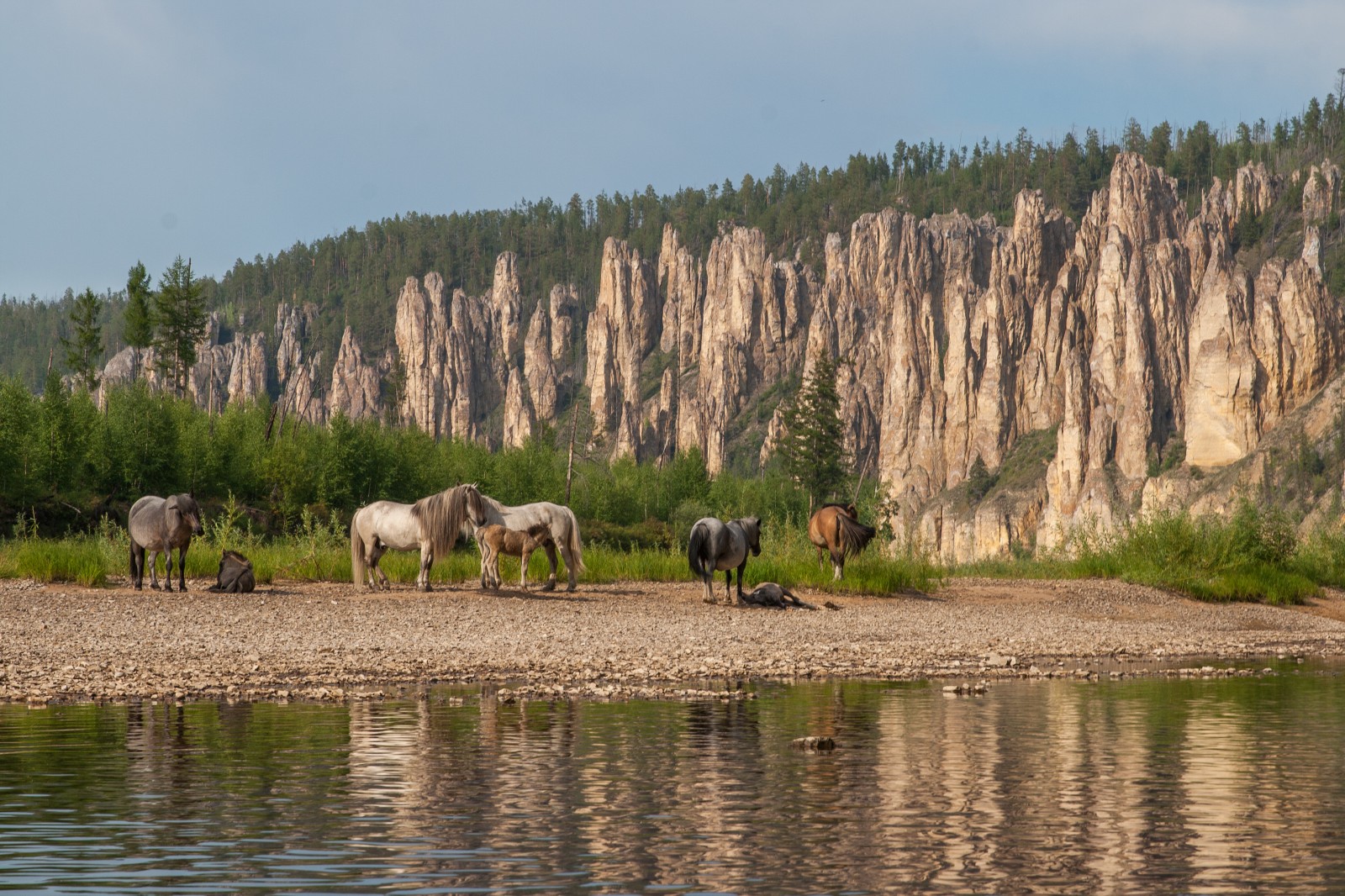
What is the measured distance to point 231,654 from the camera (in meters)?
16.8

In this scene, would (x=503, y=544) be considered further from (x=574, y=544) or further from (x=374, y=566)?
(x=374, y=566)

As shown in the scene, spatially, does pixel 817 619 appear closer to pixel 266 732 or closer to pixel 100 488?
pixel 266 732

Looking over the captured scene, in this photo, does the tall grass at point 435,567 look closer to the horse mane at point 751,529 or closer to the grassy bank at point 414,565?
the grassy bank at point 414,565

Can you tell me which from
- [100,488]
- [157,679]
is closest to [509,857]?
[157,679]

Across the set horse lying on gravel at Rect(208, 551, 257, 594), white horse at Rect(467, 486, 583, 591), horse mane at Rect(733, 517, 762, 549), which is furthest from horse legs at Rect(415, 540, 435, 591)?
horse mane at Rect(733, 517, 762, 549)

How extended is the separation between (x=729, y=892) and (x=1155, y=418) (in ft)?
499

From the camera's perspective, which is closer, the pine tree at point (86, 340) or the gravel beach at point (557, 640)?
the gravel beach at point (557, 640)

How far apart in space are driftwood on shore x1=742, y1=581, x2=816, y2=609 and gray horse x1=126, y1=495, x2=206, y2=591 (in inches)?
426

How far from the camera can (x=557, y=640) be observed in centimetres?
1964

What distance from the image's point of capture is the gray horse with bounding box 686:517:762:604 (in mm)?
26047

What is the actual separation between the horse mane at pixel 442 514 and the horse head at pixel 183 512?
4.12 m

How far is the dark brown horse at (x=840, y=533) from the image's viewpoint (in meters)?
29.9

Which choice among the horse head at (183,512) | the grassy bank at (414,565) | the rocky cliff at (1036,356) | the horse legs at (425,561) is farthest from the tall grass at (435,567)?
the rocky cliff at (1036,356)

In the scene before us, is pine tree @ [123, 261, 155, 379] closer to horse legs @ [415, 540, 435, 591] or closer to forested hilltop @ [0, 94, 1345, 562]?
forested hilltop @ [0, 94, 1345, 562]
